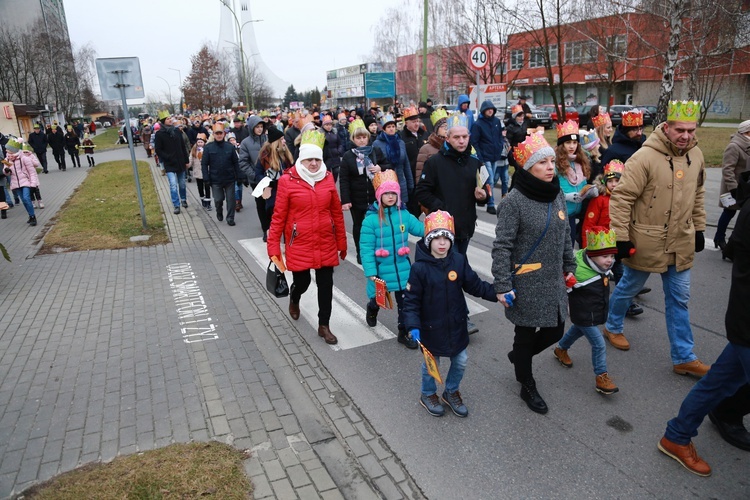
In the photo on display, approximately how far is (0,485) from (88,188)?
1612cm

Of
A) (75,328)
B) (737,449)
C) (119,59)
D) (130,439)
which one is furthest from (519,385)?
(119,59)

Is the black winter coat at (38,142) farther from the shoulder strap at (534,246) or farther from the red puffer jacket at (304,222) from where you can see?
the shoulder strap at (534,246)

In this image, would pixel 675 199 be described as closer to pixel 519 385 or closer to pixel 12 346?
pixel 519 385

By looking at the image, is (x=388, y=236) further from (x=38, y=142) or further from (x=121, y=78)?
(x=38, y=142)

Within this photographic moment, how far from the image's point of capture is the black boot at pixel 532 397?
13.3 ft

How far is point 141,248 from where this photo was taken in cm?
945

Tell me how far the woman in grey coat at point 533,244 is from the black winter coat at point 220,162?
322 inches

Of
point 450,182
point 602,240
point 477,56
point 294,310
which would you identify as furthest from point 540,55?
point 602,240

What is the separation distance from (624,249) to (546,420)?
5.34ft

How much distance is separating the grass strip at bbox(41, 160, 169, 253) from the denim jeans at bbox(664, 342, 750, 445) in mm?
8864

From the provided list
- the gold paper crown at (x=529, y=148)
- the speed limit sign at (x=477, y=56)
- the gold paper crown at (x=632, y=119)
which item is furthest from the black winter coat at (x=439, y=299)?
the speed limit sign at (x=477, y=56)

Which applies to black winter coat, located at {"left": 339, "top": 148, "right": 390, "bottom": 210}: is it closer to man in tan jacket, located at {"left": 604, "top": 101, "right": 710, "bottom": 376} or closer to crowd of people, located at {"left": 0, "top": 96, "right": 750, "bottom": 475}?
crowd of people, located at {"left": 0, "top": 96, "right": 750, "bottom": 475}

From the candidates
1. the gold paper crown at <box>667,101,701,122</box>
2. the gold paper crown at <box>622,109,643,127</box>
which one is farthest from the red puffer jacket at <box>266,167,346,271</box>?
the gold paper crown at <box>622,109,643,127</box>

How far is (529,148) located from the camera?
3.69m
